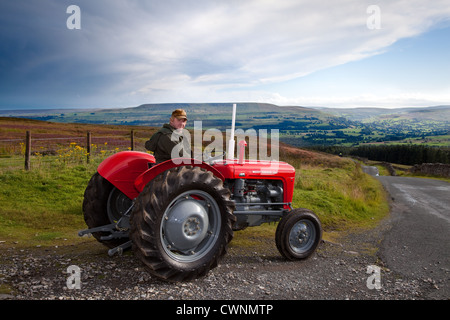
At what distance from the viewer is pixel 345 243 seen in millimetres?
6742

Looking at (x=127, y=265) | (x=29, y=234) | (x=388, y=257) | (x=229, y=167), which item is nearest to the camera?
A: (x=127, y=265)

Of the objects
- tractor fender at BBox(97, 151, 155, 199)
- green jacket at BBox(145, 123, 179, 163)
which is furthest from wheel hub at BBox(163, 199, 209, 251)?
tractor fender at BBox(97, 151, 155, 199)

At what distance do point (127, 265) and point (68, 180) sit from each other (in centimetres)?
605

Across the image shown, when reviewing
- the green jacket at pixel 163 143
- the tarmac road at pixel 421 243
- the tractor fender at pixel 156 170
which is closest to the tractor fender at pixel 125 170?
the green jacket at pixel 163 143

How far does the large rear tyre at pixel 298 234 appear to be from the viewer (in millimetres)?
5195

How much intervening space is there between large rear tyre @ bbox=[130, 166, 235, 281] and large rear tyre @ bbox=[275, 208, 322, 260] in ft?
3.46

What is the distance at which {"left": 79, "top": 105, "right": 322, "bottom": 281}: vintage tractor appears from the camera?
13.2 feet

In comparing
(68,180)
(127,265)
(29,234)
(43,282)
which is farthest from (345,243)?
(68,180)

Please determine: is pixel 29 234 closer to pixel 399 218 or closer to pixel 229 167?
pixel 229 167

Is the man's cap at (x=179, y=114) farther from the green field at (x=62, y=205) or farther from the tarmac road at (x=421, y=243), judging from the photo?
the tarmac road at (x=421, y=243)

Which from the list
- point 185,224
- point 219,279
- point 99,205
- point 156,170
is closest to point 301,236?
point 219,279

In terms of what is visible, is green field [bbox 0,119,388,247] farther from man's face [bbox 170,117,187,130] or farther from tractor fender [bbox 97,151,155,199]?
man's face [bbox 170,117,187,130]

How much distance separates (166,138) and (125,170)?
0.85m

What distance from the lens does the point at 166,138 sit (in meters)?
4.61
